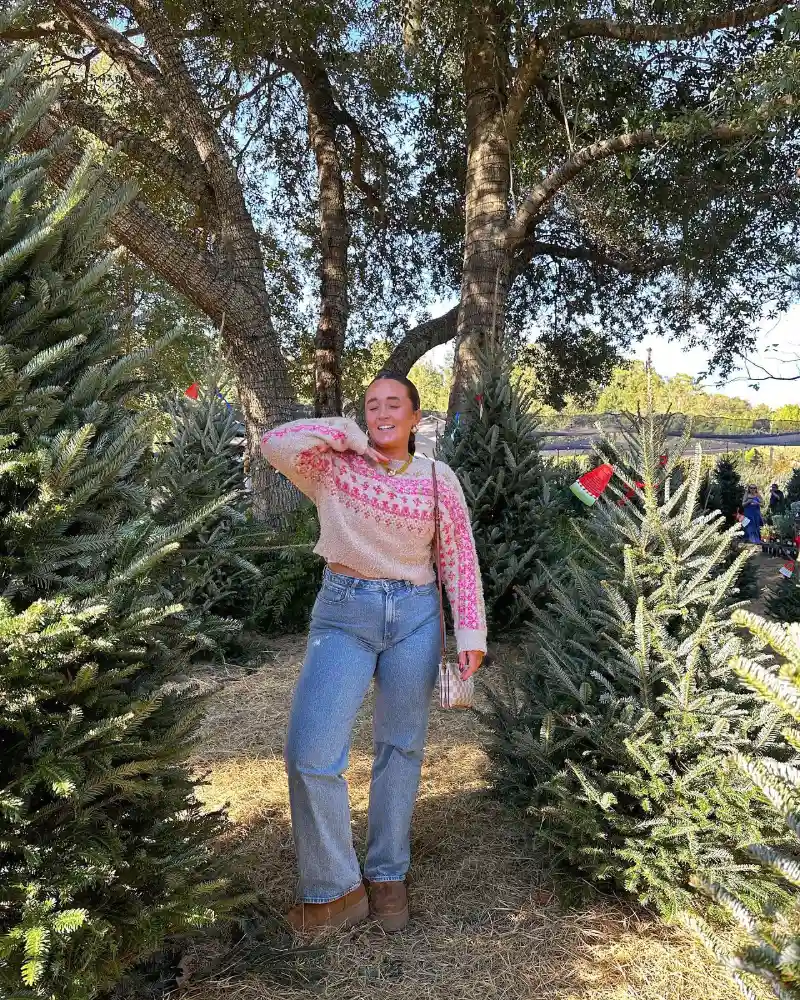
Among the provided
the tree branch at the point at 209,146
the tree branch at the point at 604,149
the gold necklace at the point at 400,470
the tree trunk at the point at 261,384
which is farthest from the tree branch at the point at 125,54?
the gold necklace at the point at 400,470

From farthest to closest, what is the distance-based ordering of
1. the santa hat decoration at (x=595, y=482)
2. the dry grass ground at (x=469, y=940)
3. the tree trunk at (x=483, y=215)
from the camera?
the tree trunk at (x=483, y=215), the santa hat decoration at (x=595, y=482), the dry grass ground at (x=469, y=940)

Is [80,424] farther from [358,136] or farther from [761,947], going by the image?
[358,136]

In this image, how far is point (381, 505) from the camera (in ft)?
8.96

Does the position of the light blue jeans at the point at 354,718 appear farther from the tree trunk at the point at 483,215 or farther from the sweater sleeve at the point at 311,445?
the tree trunk at the point at 483,215

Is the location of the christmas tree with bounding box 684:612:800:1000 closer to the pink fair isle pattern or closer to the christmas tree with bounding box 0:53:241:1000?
the christmas tree with bounding box 0:53:241:1000

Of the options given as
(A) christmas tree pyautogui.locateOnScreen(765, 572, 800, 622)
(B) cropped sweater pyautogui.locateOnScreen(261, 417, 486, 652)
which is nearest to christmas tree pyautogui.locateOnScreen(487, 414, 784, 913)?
(B) cropped sweater pyautogui.locateOnScreen(261, 417, 486, 652)

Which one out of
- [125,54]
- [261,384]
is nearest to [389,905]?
[261,384]

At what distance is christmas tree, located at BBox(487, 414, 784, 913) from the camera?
2.64m

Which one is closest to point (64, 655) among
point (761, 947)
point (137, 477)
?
point (137, 477)

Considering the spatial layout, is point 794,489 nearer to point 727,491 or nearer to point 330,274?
point 727,491

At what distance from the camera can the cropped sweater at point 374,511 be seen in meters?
2.66

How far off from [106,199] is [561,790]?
2.41 metres

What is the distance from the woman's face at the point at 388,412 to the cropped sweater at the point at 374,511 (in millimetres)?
86

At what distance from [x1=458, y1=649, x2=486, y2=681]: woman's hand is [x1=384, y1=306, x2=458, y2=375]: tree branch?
9.79m
